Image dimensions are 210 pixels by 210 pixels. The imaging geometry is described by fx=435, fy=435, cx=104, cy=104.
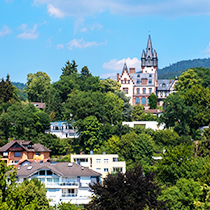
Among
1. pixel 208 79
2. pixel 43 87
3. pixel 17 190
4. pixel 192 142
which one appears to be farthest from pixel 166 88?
pixel 17 190

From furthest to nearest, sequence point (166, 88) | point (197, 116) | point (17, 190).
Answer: point (166, 88), point (197, 116), point (17, 190)

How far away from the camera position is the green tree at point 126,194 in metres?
29.6

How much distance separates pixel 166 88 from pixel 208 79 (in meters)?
15.4

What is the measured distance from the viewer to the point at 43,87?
87.3 m

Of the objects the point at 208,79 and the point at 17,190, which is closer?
the point at 17,190

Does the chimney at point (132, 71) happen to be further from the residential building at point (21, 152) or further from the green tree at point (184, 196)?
the green tree at point (184, 196)

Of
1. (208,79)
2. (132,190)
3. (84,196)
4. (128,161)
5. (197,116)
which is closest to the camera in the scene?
(132,190)

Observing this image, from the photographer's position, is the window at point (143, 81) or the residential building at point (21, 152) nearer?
the residential building at point (21, 152)

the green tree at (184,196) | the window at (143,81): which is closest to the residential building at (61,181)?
the green tree at (184,196)

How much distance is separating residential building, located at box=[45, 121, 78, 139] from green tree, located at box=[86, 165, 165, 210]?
39.8m

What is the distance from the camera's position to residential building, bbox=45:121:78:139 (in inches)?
2788

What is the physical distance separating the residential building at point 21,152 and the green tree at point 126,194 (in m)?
31.2

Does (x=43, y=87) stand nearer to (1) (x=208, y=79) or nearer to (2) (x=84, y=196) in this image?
(1) (x=208, y=79)

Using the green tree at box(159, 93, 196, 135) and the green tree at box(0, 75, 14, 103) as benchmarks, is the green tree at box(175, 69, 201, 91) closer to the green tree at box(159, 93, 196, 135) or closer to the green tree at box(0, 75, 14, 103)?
the green tree at box(159, 93, 196, 135)
